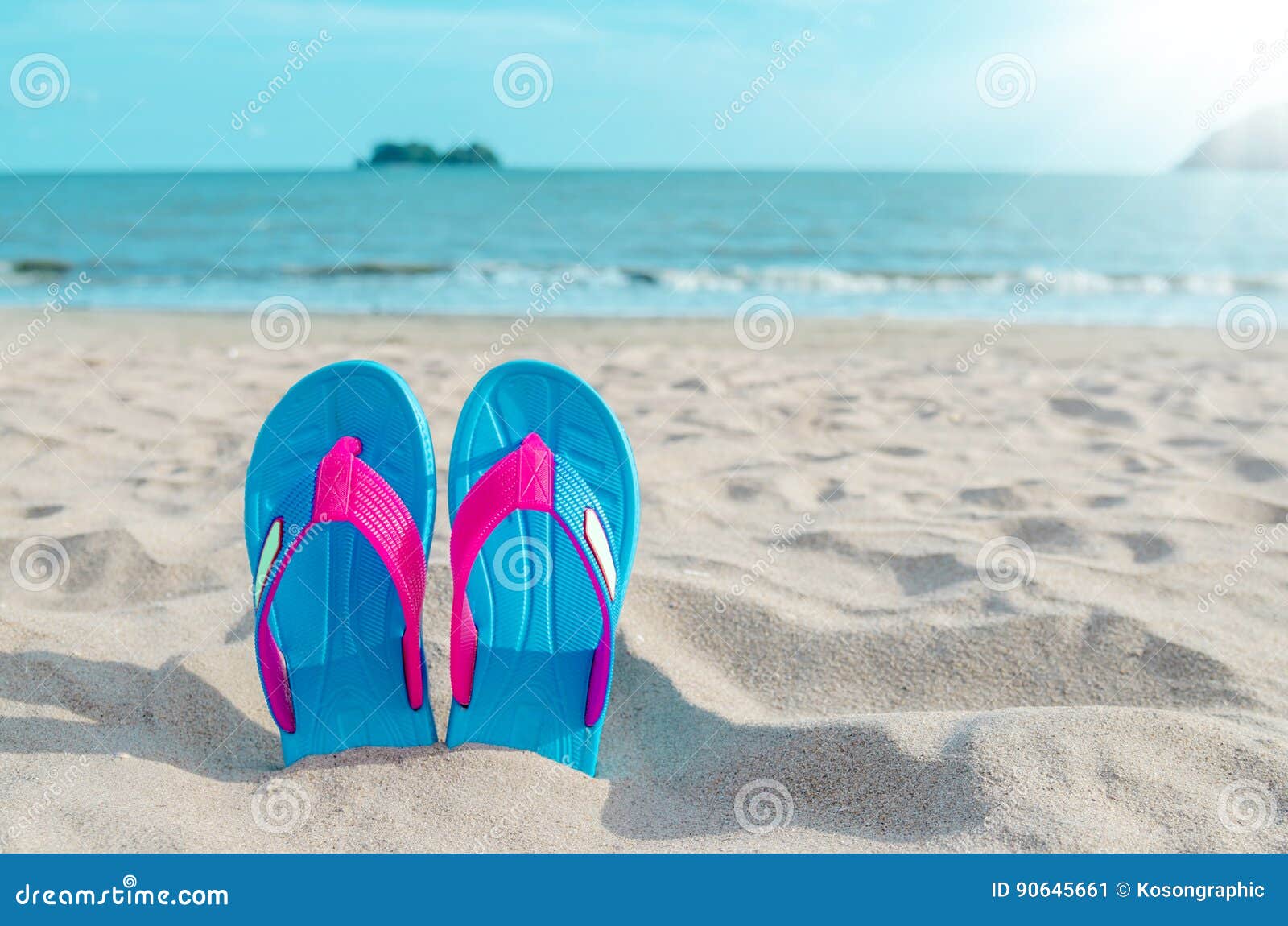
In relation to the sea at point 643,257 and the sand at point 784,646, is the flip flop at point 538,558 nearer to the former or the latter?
the sand at point 784,646

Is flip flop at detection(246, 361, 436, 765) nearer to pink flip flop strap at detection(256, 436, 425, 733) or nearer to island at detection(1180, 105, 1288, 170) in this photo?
pink flip flop strap at detection(256, 436, 425, 733)

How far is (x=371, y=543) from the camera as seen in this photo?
176 cm

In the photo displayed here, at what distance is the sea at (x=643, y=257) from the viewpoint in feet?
29.1

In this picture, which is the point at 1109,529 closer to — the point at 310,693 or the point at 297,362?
the point at 310,693

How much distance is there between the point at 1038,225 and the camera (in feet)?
62.1

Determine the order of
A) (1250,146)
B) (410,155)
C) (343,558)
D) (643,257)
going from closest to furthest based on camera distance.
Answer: (343,558) < (643,257) < (410,155) < (1250,146)

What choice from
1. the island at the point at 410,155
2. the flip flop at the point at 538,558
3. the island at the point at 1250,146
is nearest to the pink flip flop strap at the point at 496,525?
the flip flop at the point at 538,558

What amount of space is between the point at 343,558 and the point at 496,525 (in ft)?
1.51

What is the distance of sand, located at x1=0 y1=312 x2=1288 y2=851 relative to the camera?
1.51m

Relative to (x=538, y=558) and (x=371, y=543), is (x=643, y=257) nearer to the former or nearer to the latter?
(x=538, y=558)

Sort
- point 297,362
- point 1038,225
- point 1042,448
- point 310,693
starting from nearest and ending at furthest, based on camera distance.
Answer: point 310,693 → point 1042,448 → point 297,362 → point 1038,225

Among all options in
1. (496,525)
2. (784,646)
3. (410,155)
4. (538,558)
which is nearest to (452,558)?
(496,525)

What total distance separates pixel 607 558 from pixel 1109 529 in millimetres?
1508
